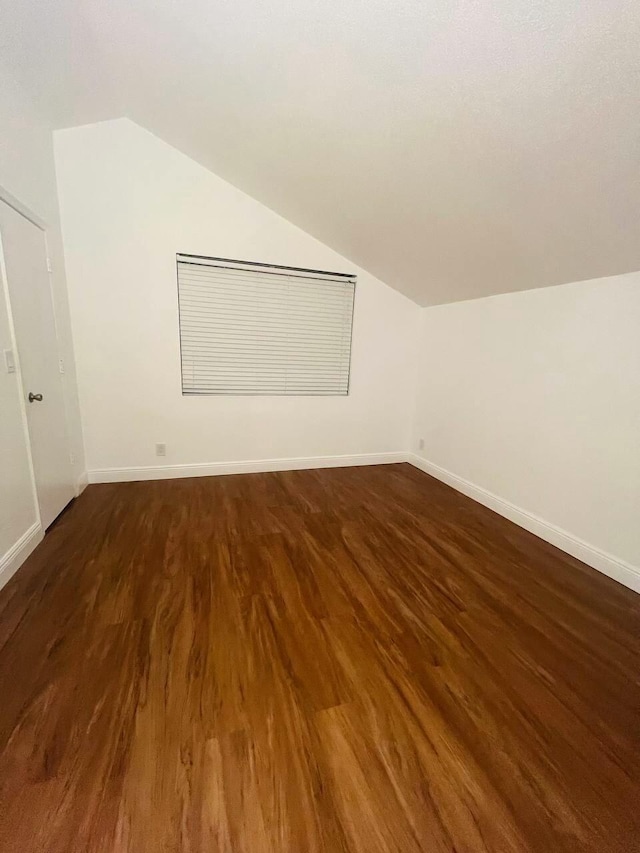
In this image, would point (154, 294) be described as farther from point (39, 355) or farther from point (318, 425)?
point (318, 425)

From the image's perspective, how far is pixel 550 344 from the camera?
8.44 ft

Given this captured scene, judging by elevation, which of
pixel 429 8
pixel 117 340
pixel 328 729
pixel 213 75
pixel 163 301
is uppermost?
pixel 213 75

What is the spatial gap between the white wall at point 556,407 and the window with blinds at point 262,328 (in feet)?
3.96

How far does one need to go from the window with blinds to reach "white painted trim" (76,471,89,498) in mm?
1177

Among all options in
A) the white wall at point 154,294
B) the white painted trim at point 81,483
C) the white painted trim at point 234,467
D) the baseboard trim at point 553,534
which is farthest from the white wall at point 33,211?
the baseboard trim at point 553,534

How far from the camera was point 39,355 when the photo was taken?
94.3 inches

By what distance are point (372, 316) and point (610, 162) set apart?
244cm

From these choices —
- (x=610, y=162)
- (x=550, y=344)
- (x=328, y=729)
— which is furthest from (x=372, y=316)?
(x=328, y=729)

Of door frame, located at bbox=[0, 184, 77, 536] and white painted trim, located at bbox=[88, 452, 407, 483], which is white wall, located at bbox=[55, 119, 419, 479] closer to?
white painted trim, located at bbox=[88, 452, 407, 483]

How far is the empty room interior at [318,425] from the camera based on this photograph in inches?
43.9

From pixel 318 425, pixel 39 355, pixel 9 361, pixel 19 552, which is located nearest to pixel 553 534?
pixel 318 425

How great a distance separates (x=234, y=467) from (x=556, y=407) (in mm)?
2916

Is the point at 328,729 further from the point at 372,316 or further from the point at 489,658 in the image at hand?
the point at 372,316

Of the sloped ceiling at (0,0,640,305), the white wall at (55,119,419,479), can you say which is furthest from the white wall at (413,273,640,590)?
the white wall at (55,119,419,479)
